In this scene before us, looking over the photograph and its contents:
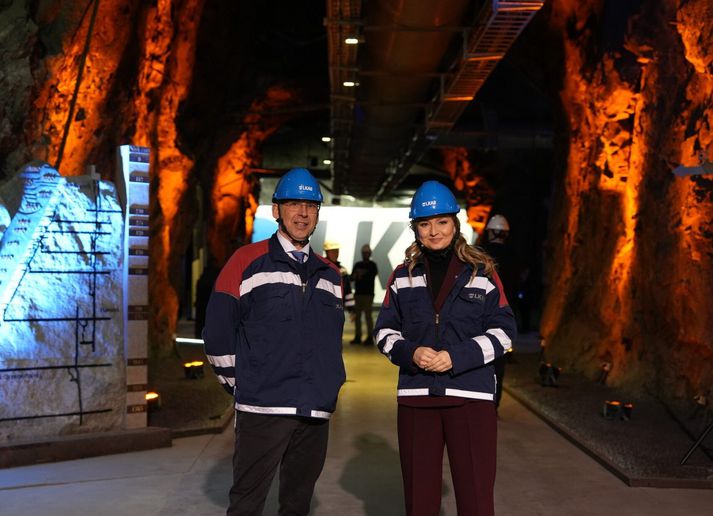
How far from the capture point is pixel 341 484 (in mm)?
5871

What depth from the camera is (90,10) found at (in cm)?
838

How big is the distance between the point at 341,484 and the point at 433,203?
270 cm

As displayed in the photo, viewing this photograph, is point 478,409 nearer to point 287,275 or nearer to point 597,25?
point 287,275

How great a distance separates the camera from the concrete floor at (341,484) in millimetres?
5227

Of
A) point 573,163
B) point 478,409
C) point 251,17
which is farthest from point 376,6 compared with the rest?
point 251,17

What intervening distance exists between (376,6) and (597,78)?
372cm

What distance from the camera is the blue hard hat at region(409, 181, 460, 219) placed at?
153 inches

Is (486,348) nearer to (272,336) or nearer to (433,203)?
(433,203)

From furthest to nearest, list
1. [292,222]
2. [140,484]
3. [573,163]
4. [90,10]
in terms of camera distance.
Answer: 1. [573,163]
2. [90,10]
3. [140,484]
4. [292,222]

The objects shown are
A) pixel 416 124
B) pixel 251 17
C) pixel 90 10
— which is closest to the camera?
pixel 90 10

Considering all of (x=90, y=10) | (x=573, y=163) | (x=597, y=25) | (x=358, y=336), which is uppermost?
(x=597, y=25)

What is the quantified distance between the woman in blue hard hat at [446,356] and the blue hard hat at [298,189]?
1.53ft

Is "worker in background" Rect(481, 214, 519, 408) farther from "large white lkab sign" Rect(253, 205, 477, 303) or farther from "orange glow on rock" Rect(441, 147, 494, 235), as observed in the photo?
"large white lkab sign" Rect(253, 205, 477, 303)

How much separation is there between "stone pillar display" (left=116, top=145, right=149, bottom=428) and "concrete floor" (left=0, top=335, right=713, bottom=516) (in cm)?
48
